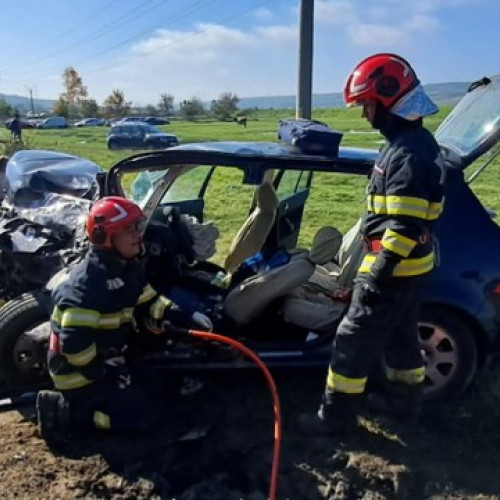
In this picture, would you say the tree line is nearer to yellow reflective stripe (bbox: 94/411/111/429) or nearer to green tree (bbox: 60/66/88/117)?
green tree (bbox: 60/66/88/117)

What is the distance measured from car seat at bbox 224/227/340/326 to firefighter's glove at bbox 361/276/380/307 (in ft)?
2.01

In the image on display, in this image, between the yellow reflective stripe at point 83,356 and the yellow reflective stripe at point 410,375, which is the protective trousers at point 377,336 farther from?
the yellow reflective stripe at point 83,356

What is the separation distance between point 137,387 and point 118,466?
0.46 metres

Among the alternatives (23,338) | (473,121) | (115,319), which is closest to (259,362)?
(115,319)

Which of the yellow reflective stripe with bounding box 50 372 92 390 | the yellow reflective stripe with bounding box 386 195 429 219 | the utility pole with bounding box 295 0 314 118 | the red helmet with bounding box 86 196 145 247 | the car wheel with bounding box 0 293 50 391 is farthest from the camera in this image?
the utility pole with bounding box 295 0 314 118

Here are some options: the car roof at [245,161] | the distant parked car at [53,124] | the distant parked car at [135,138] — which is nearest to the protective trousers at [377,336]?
the car roof at [245,161]

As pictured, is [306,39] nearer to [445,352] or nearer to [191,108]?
[445,352]

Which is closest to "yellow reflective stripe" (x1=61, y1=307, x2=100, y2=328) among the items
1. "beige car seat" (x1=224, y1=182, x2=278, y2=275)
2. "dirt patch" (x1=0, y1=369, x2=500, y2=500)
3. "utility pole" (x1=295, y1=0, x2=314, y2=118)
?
"dirt patch" (x1=0, y1=369, x2=500, y2=500)

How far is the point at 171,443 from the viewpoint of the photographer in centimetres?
346

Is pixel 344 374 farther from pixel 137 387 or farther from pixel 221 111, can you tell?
pixel 221 111

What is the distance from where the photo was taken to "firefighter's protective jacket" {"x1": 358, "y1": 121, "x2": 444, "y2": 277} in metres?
3.04

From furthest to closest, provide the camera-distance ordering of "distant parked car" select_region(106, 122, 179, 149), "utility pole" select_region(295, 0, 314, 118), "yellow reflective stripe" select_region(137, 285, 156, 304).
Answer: "distant parked car" select_region(106, 122, 179, 149), "utility pole" select_region(295, 0, 314, 118), "yellow reflective stripe" select_region(137, 285, 156, 304)

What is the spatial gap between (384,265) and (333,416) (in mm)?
915

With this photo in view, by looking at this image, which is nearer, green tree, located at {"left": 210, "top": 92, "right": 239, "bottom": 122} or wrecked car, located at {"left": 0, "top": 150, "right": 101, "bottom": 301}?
wrecked car, located at {"left": 0, "top": 150, "right": 101, "bottom": 301}
